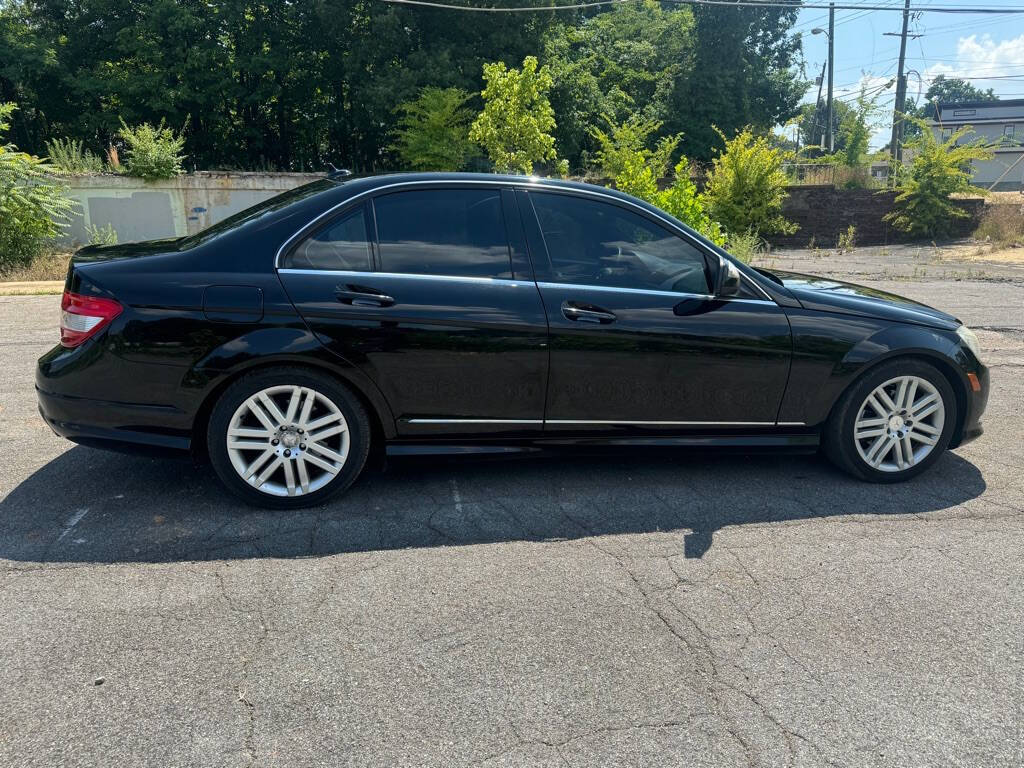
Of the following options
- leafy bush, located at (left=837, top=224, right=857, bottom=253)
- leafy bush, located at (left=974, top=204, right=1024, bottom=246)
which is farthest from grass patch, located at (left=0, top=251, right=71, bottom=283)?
leafy bush, located at (left=974, top=204, right=1024, bottom=246)

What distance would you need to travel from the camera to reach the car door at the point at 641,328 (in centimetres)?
410

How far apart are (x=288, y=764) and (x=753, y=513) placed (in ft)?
8.94

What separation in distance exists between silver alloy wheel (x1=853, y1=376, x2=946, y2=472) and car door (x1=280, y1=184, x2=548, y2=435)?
197 cm

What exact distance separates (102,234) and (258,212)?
13.9m

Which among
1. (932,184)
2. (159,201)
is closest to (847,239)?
(932,184)

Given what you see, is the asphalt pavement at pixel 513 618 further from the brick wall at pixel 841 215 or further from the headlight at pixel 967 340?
the brick wall at pixel 841 215

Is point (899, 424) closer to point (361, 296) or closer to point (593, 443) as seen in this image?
point (593, 443)

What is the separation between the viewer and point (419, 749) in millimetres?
2318

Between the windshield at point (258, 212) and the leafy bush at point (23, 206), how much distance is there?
37.5 ft

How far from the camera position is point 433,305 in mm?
3922

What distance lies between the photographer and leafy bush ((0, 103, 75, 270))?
13375 millimetres

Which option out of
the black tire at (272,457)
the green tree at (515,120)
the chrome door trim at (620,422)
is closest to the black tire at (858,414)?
the chrome door trim at (620,422)

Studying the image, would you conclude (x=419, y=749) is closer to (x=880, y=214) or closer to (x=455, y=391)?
(x=455, y=391)

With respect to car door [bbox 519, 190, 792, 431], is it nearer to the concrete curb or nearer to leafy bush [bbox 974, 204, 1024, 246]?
the concrete curb
